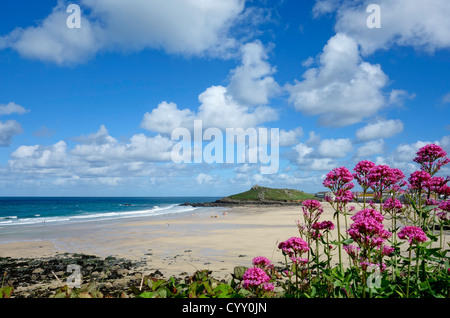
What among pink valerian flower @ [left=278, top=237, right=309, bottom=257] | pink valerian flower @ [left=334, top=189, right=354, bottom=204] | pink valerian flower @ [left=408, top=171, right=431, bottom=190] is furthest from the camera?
pink valerian flower @ [left=334, top=189, right=354, bottom=204]

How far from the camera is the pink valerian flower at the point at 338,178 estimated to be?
4.97 m

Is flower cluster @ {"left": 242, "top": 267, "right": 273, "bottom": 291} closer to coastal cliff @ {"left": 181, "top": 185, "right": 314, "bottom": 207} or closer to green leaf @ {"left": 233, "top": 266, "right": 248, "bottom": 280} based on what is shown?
green leaf @ {"left": 233, "top": 266, "right": 248, "bottom": 280}

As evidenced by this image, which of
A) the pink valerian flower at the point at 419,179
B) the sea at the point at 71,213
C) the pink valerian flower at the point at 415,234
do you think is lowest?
the sea at the point at 71,213

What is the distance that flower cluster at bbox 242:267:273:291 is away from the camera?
3.55m

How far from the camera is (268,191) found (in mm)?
110562

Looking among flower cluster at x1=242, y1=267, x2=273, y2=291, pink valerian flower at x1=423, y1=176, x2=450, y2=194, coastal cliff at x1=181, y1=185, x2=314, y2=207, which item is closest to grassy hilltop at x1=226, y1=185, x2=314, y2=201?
coastal cliff at x1=181, y1=185, x2=314, y2=207

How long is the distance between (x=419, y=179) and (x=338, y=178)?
3.85 ft

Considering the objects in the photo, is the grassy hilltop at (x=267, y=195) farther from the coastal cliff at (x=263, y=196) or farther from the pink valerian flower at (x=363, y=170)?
the pink valerian flower at (x=363, y=170)

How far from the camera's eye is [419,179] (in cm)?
468

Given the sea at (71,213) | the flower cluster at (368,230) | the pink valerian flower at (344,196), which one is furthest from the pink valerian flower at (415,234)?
the sea at (71,213)

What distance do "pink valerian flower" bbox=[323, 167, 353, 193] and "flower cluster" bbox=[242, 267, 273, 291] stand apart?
2.19 metres

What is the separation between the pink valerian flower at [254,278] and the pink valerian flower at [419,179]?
2851mm
